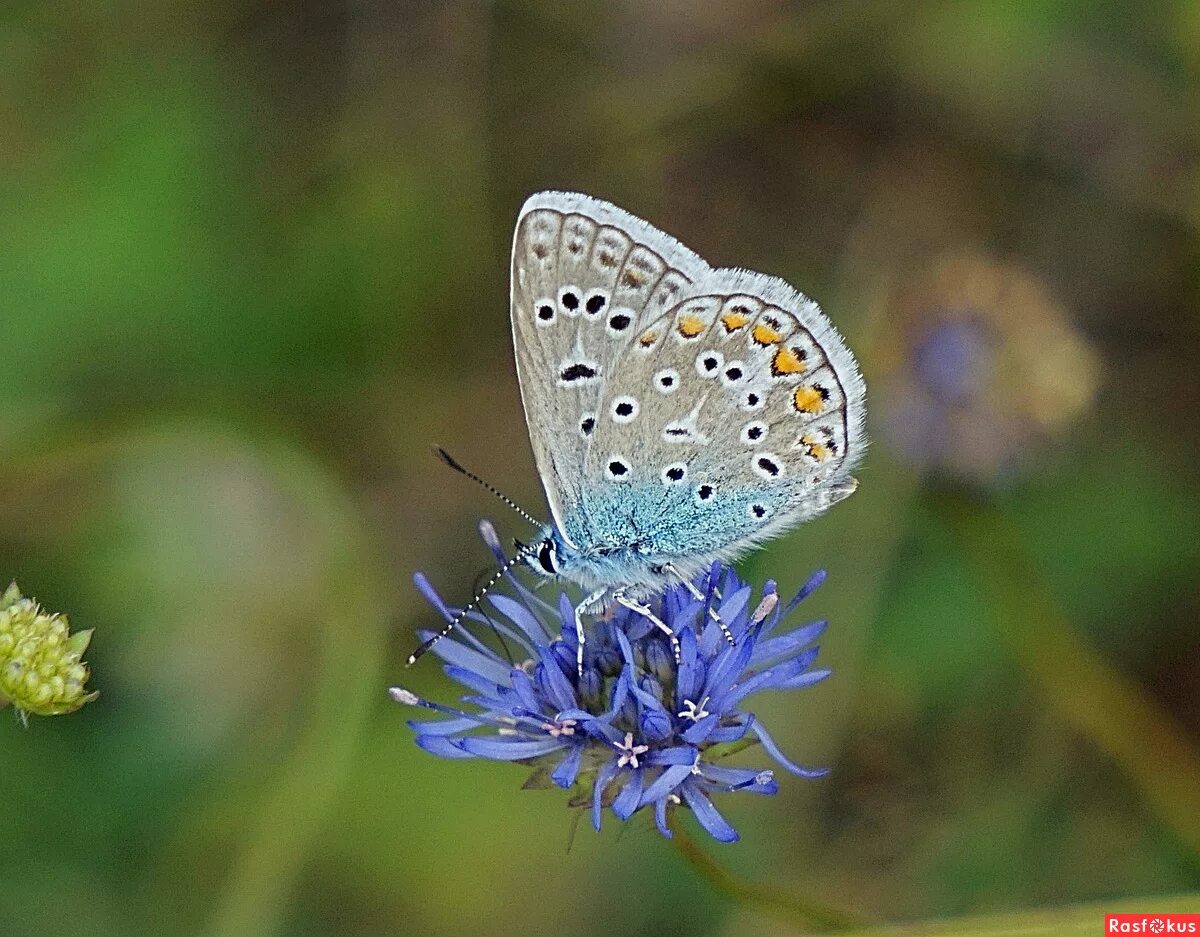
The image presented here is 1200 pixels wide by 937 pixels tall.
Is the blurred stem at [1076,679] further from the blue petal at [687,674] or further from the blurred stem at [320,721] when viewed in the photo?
the blurred stem at [320,721]

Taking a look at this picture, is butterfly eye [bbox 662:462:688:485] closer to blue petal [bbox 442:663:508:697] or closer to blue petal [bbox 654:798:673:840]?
blue petal [bbox 442:663:508:697]

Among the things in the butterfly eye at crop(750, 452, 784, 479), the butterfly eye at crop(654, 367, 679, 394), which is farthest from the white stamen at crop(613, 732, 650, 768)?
the butterfly eye at crop(654, 367, 679, 394)

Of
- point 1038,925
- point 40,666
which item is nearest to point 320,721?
point 40,666

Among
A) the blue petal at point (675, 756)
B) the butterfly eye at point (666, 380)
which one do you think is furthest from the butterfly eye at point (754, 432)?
the blue petal at point (675, 756)

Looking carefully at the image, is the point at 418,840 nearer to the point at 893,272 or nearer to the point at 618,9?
the point at 893,272

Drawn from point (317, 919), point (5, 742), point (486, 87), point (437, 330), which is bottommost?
point (317, 919)

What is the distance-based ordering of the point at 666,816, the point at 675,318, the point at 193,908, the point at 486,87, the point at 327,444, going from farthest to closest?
the point at 486,87, the point at 327,444, the point at 193,908, the point at 675,318, the point at 666,816

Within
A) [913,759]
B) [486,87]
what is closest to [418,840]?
[913,759]
